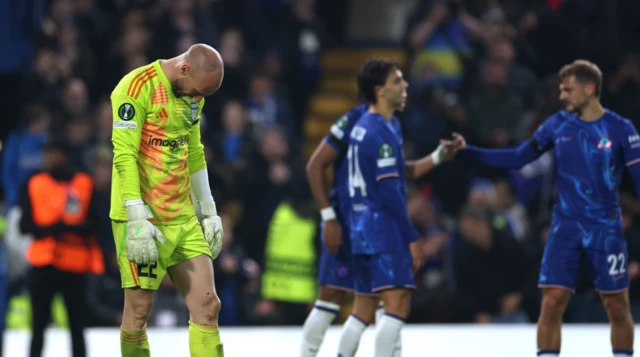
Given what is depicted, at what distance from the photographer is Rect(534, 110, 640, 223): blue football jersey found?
685 centimetres

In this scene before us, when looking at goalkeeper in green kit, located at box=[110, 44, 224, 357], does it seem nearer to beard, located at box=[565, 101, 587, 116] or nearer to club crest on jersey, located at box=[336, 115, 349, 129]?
club crest on jersey, located at box=[336, 115, 349, 129]

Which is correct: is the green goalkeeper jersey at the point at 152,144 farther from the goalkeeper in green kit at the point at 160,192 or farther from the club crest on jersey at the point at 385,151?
the club crest on jersey at the point at 385,151

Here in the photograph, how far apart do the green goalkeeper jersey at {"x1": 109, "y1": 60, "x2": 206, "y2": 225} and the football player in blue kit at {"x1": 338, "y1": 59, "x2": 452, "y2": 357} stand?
121 centimetres

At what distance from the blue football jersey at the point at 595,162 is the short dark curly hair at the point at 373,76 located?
109cm

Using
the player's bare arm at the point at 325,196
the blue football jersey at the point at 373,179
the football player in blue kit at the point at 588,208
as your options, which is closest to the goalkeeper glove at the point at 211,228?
the blue football jersey at the point at 373,179

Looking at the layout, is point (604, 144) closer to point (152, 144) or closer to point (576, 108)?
point (576, 108)

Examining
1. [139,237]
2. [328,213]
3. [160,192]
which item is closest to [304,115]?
[328,213]

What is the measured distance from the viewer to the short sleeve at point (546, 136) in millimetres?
7055

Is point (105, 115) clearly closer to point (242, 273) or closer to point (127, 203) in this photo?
point (242, 273)

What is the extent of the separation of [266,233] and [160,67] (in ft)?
19.2

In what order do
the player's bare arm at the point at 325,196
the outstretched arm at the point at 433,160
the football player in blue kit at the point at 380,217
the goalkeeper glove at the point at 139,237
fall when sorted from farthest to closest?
the outstretched arm at the point at 433,160 < the player's bare arm at the point at 325,196 < the football player in blue kit at the point at 380,217 < the goalkeeper glove at the point at 139,237

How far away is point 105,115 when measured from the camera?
464 inches

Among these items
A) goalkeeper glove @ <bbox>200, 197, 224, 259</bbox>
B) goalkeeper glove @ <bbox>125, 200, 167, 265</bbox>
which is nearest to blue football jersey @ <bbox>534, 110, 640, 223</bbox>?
goalkeeper glove @ <bbox>200, 197, 224, 259</bbox>

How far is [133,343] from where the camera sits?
19.2 feet
